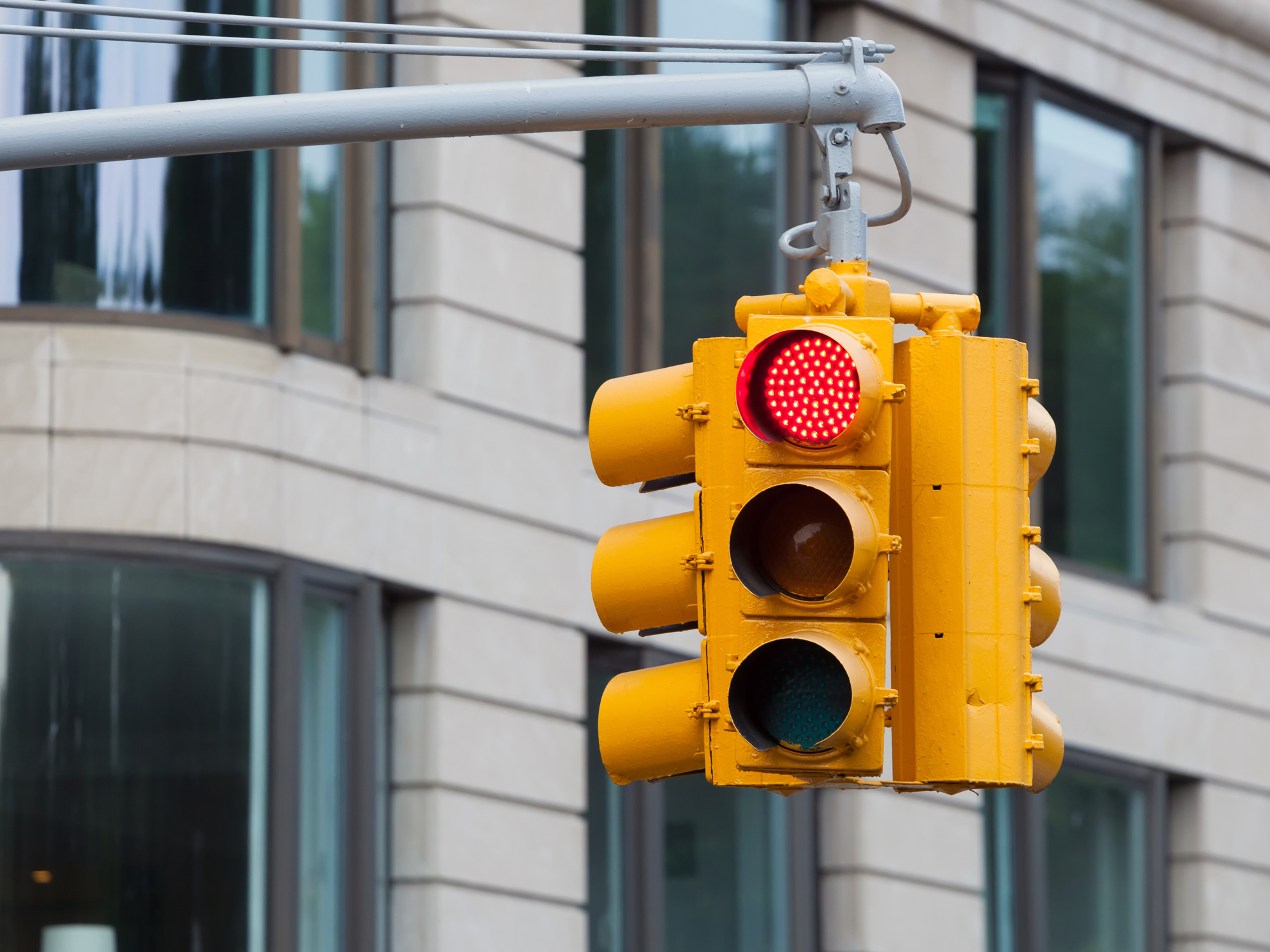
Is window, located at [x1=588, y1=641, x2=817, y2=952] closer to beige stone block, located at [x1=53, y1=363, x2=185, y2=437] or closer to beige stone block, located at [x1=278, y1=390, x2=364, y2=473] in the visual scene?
beige stone block, located at [x1=278, y1=390, x2=364, y2=473]

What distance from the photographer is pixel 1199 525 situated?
2130 centimetres

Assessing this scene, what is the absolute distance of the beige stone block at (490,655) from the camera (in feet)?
50.7

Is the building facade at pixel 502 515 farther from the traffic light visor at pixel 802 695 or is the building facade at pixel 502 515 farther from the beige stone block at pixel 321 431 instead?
the traffic light visor at pixel 802 695

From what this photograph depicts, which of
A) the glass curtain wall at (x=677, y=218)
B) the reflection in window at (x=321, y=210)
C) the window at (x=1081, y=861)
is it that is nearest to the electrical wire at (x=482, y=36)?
the reflection in window at (x=321, y=210)

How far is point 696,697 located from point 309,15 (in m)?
10.4

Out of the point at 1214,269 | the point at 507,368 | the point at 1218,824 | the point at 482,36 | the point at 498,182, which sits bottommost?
the point at 1218,824

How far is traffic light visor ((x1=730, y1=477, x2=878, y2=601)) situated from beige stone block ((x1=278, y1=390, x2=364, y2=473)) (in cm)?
934

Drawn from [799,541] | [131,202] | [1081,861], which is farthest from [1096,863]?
[799,541]

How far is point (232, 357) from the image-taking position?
47.4ft

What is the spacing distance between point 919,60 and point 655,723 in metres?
14.3

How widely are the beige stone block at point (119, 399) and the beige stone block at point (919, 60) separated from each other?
261 inches

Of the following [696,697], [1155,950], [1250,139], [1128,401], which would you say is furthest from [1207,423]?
[696,697]

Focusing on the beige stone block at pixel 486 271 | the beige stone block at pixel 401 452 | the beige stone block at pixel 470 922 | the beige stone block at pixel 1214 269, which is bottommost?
the beige stone block at pixel 470 922

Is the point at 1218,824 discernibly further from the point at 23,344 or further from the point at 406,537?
the point at 23,344
